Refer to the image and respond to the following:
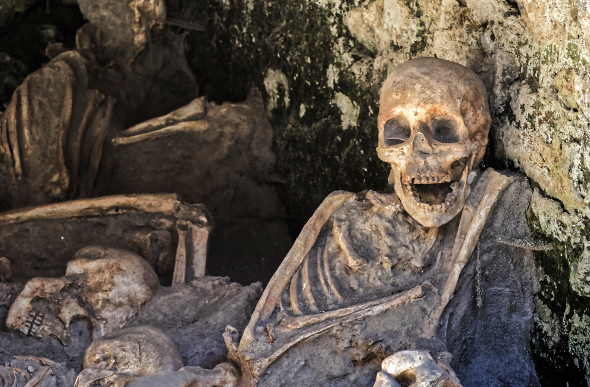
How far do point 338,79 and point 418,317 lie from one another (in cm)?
173

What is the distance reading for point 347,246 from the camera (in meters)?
3.99

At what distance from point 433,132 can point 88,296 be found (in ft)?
5.41

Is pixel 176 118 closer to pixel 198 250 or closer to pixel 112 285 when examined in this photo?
pixel 198 250

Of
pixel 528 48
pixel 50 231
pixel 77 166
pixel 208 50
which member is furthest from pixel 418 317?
pixel 208 50

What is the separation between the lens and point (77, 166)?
5422 millimetres

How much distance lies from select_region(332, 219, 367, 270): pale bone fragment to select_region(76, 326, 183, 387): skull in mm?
774

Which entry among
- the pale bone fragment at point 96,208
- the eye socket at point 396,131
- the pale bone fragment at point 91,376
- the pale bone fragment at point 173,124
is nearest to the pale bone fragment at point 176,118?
the pale bone fragment at point 173,124

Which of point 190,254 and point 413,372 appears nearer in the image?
point 413,372

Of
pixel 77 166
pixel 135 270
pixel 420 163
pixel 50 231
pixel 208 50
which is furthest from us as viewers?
pixel 208 50

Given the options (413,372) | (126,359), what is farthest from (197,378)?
(413,372)

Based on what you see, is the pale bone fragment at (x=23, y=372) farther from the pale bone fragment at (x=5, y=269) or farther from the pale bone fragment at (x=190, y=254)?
the pale bone fragment at (x=190, y=254)

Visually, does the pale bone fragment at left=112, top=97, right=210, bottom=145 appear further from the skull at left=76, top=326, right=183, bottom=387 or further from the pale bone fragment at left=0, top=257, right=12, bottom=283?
the skull at left=76, top=326, right=183, bottom=387

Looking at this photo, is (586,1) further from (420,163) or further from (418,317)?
(418,317)

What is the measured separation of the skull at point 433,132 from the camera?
380 centimetres
